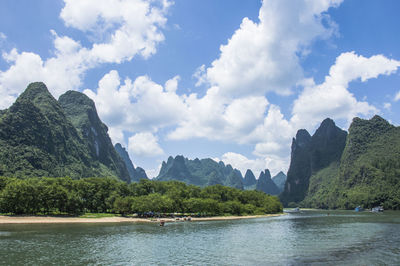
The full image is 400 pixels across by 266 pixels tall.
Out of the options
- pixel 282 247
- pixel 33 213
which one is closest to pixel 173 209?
pixel 33 213

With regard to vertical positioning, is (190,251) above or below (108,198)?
below

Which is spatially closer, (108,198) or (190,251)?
(190,251)

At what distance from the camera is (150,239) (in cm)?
6156

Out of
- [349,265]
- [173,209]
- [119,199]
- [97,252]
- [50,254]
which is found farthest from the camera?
[173,209]

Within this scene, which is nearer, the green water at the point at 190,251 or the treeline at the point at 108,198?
the green water at the point at 190,251

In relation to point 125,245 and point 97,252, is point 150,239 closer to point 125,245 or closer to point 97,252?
point 125,245

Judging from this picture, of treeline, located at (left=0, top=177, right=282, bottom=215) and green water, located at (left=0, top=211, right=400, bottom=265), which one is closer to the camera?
green water, located at (left=0, top=211, right=400, bottom=265)

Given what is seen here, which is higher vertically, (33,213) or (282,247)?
(33,213)

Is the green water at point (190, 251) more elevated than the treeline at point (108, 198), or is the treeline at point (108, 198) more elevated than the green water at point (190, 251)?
the treeline at point (108, 198)

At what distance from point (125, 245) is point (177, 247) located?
9.64 metres

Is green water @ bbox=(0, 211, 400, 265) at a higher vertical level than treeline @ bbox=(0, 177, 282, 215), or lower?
lower

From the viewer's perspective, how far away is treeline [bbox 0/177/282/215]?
99.3 metres

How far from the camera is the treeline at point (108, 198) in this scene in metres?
99.3

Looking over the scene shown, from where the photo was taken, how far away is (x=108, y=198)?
12825cm
